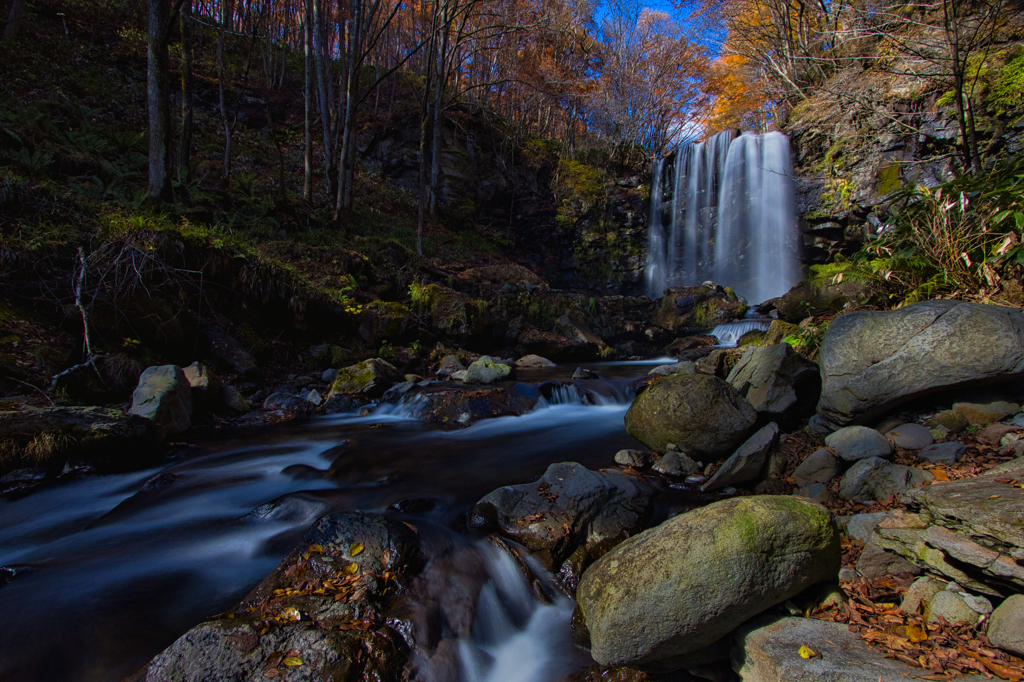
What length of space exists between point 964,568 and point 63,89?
833 inches

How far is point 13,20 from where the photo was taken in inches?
533

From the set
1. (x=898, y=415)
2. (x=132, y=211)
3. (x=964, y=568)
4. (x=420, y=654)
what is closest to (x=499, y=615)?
(x=420, y=654)

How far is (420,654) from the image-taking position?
2.47 metres

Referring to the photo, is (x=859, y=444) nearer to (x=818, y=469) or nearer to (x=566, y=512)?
(x=818, y=469)

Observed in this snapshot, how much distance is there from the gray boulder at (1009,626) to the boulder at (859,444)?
2.00m

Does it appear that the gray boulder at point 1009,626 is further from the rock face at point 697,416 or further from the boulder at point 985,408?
the rock face at point 697,416

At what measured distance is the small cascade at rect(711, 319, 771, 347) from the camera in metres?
12.3

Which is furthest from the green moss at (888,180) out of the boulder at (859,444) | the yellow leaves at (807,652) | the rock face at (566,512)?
the yellow leaves at (807,652)

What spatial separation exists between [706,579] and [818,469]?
2.25m

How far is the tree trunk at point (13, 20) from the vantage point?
13.5 metres

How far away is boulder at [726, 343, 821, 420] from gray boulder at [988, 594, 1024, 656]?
295 cm

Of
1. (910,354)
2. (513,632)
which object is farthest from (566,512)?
(910,354)

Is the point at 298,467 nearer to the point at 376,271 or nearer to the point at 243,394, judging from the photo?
the point at 243,394

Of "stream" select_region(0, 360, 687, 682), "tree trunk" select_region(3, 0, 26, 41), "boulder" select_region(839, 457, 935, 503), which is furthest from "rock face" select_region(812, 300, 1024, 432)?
"tree trunk" select_region(3, 0, 26, 41)
